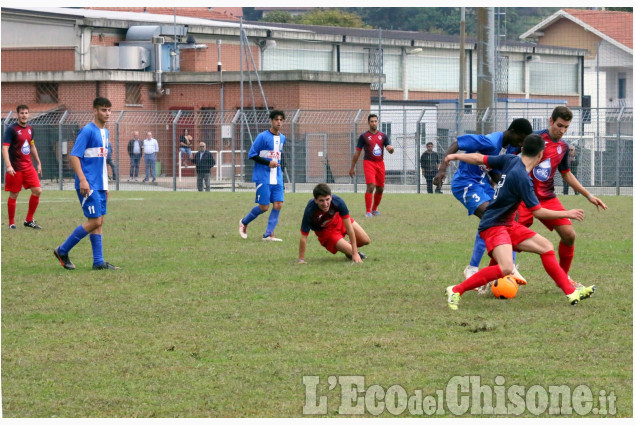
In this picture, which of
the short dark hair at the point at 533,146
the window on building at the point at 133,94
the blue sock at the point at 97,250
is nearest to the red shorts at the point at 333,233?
the blue sock at the point at 97,250

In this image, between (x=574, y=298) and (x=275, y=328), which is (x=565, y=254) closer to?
(x=574, y=298)

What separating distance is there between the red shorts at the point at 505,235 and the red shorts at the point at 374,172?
10563 mm

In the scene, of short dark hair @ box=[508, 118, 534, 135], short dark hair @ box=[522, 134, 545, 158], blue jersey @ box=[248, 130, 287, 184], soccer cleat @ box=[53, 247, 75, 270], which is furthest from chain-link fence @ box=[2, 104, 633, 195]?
short dark hair @ box=[522, 134, 545, 158]

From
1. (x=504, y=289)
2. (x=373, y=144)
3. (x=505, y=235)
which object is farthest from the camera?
(x=373, y=144)

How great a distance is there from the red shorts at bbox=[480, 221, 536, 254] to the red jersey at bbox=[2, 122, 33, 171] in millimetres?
10273

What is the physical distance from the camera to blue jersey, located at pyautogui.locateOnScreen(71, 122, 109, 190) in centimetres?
1142

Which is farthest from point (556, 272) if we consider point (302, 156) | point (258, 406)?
point (302, 156)

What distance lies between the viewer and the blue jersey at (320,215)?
11.7 metres

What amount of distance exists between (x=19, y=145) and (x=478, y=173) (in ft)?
30.4

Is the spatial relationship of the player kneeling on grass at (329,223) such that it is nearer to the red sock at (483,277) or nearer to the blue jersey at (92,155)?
the blue jersey at (92,155)

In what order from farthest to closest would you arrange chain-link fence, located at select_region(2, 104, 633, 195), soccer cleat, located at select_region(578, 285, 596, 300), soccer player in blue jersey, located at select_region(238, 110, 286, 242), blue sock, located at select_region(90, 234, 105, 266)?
chain-link fence, located at select_region(2, 104, 633, 195) → soccer player in blue jersey, located at select_region(238, 110, 286, 242) → blue sock, located at select_region(90, 234, 105, 266) → soccer cleat, located at select_region(578, 285, 596, 300)

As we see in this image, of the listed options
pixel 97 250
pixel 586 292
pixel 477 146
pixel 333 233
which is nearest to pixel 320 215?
pixel 333 233

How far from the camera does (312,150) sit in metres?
33.3

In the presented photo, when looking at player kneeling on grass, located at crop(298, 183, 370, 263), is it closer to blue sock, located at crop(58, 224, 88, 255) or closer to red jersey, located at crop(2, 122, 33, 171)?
blue sock, located at crop(58, 224, 88, 255)
